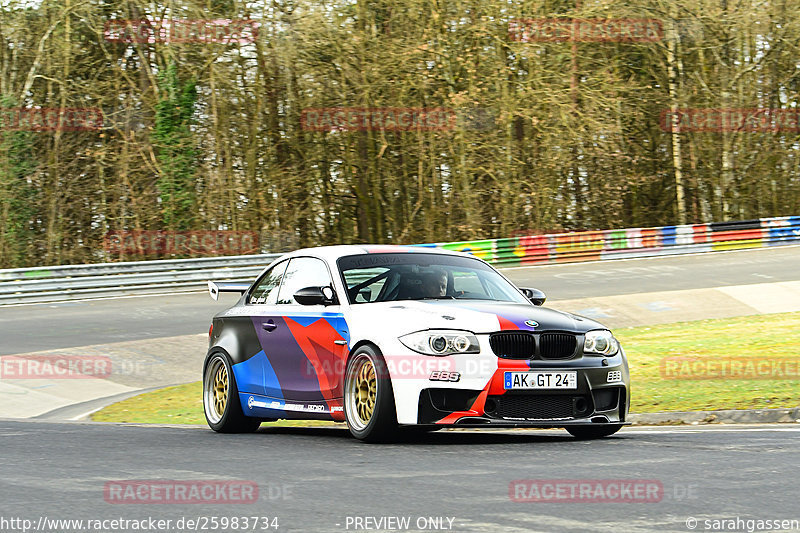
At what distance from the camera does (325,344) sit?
8.96 m

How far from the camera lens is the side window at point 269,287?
1009 centimetres

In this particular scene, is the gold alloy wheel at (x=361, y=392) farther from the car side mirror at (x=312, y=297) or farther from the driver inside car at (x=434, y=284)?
the driver inside car at (x=434, y=284)

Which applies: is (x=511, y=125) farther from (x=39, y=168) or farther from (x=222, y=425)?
(x=222, y=425)

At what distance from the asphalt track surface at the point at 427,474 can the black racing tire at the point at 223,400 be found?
44 cm

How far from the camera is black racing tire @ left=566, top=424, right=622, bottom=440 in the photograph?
873cm

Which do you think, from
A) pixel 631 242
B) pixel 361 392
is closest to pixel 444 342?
pixel 361 392

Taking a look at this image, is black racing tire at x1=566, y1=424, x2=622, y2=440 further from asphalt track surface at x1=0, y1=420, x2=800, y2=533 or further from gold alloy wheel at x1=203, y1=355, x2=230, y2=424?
gold alloy wheel at x1=203, y1=355, x2=230, y2=424

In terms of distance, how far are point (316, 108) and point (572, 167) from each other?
9.57m

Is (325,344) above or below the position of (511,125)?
below

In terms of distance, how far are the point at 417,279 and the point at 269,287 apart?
1.68 meters

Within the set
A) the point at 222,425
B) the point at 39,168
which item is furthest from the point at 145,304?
the point at 222,425

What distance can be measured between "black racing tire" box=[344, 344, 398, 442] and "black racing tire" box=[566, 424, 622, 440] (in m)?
1.55

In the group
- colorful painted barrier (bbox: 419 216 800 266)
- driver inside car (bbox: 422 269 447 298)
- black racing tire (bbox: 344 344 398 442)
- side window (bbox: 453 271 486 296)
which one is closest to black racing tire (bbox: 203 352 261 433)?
black racing tire (bbox: 344 344 398 442)

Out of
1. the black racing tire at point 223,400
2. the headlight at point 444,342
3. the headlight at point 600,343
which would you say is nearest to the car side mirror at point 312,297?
the headlight at point 444,342
